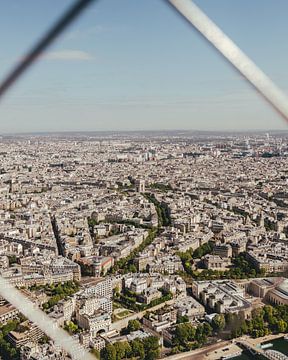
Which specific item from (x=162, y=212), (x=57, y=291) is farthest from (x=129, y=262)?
(x=162, y=212)

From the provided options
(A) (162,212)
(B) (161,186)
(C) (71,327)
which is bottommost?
(C) (71,327)

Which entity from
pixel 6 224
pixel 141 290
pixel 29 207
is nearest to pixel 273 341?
pixel 141 290

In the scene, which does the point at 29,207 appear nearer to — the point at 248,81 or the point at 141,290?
→ the point at 141,290

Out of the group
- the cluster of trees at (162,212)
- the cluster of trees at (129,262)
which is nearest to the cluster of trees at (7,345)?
the cluster of trees at (129,262)

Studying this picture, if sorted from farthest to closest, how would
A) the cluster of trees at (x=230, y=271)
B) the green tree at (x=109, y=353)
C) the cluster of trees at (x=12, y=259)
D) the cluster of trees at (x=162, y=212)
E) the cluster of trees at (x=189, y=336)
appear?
the cluster of trees at (x=162, y=212) < the cluster of trees at (x=12, y=259) < the cluster of trees at (x=230, y=271) < the cluster of trees at (x=189, y=336) < the green tree at (x=109, y=353)

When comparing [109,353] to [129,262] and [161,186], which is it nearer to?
[129,262]

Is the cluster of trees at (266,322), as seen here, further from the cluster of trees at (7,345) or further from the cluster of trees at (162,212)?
the cluster of trees at (162,212)

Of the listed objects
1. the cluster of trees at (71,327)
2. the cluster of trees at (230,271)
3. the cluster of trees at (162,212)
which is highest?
the cluster of trees at (162,212)
